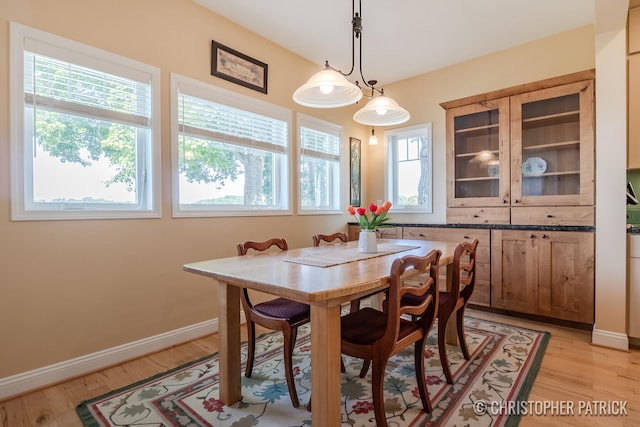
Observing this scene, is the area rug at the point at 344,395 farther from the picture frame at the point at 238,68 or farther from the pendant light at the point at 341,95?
the picture frame at the point at 238,68

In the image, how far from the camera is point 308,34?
10.6ft

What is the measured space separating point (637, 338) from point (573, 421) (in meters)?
1.41

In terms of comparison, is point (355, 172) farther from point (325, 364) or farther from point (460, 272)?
point (325, 364)

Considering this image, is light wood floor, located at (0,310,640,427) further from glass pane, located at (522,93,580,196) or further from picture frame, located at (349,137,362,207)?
picture frame, located at (349,137,362,207)

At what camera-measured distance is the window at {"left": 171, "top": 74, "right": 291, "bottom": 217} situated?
270cm

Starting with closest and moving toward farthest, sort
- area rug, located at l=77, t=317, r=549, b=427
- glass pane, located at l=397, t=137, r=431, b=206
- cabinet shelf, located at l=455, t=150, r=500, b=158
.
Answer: area rug, located at l=77, t=317, r=549, b=427 → cabinet shelf, located at l=455, t=150, r=500, b=158 → glass pane, located at l=397, t=137, r=431, b=206

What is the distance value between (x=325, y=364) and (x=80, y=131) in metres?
2.19

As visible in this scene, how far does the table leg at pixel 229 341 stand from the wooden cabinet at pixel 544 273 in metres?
2.60

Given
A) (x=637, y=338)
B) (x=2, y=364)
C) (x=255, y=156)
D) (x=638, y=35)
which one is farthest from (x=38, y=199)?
(x=638, y=35)

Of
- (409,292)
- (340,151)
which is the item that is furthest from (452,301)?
(340,151)

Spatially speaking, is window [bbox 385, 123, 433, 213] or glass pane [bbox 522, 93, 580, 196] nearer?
glass pane [bbox 522, 93, 580, 196]

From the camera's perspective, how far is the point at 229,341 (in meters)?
1.75

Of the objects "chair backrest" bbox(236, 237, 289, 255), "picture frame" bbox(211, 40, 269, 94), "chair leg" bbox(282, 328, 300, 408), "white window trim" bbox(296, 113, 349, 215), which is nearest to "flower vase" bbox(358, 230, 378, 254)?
"chair backrest" bbox(236, 237, 289, 255)

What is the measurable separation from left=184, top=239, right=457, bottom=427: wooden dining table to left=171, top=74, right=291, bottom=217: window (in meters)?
1.09
